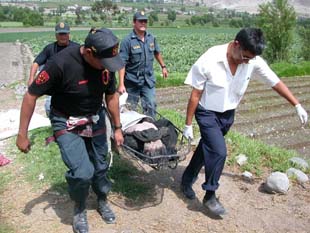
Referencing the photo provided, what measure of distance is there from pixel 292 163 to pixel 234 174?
77 cm

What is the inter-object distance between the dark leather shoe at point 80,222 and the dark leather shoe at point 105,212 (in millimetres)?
211

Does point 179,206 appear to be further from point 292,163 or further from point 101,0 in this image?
point 101,0

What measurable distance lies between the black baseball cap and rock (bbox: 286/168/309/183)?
8.70ft

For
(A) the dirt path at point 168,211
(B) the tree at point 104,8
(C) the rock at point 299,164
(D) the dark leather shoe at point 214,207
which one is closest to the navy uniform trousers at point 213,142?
(D) the dark leather shoe at point 214,207

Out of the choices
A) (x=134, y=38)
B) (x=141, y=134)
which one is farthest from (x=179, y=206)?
(x=134, y=38)

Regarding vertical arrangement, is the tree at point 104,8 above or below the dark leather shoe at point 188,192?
below

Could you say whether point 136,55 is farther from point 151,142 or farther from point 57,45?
point 151,142

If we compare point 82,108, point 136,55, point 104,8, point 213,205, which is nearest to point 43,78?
point 82,108

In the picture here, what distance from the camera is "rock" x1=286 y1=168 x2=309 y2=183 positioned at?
15.2 ft

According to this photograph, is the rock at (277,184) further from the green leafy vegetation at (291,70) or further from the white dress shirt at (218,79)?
the green leafy vegetation at (291,70)

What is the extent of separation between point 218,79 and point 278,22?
14.4m

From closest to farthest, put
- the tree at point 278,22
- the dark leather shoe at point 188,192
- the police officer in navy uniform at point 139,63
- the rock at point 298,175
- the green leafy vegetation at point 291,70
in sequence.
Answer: the dark leather shoe at point 188,192
the rock at point 298,175
the police officer in navy uniform at point 139,63
the green leafy vegetation at point 291,70
the tree at point 278,22

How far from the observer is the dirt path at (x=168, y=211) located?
11.7 feet

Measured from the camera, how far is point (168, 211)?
3.86 m
